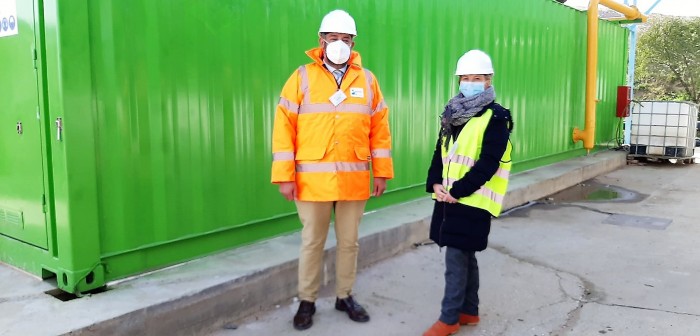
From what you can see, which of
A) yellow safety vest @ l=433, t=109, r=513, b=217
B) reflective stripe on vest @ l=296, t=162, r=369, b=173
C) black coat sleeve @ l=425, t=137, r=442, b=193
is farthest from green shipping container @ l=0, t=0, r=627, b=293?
yellow safety vest @ l=433, t=109, r=513, b=217

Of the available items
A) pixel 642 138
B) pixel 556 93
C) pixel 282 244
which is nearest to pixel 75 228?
pixel 282 244

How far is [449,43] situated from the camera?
639 centimetres

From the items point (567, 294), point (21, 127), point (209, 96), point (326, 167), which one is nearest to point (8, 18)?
point (21, 127)

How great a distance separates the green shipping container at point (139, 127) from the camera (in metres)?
3.11

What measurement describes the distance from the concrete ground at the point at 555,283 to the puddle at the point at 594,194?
0.90 metres

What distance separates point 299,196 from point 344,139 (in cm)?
44

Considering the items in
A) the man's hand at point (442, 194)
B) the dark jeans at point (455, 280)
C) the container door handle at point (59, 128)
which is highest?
the container door handle at point (59, 128)

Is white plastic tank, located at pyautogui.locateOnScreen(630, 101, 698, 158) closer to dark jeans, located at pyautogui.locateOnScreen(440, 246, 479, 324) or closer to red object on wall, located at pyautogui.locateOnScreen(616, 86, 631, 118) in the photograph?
red object on wall, located at pyautogui.locateOnScreen(616, 86, 631, 118)

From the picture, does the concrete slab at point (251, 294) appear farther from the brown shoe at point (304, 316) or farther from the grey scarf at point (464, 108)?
the grey scarf at point (464, 108)

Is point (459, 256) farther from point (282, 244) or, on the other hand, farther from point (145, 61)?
point (145, 61)

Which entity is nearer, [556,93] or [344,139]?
[344,139]

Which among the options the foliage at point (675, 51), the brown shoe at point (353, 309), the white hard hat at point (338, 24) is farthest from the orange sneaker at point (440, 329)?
the foliage at point (675, 51)

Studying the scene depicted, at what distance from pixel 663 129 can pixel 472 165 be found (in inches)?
399

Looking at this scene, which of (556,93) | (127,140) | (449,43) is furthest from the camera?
(556,93)
